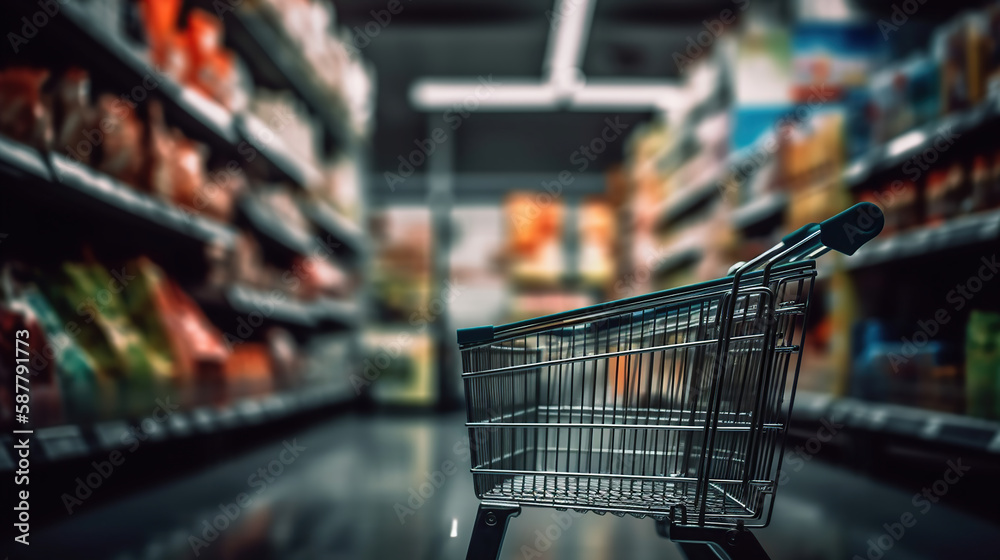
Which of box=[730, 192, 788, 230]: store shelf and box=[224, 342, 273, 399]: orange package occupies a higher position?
A: box=[730, 192, 788, 230]: store shelf

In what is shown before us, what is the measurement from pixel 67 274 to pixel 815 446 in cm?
325

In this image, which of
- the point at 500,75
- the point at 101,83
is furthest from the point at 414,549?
the point at 500,75

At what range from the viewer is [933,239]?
2.54m
